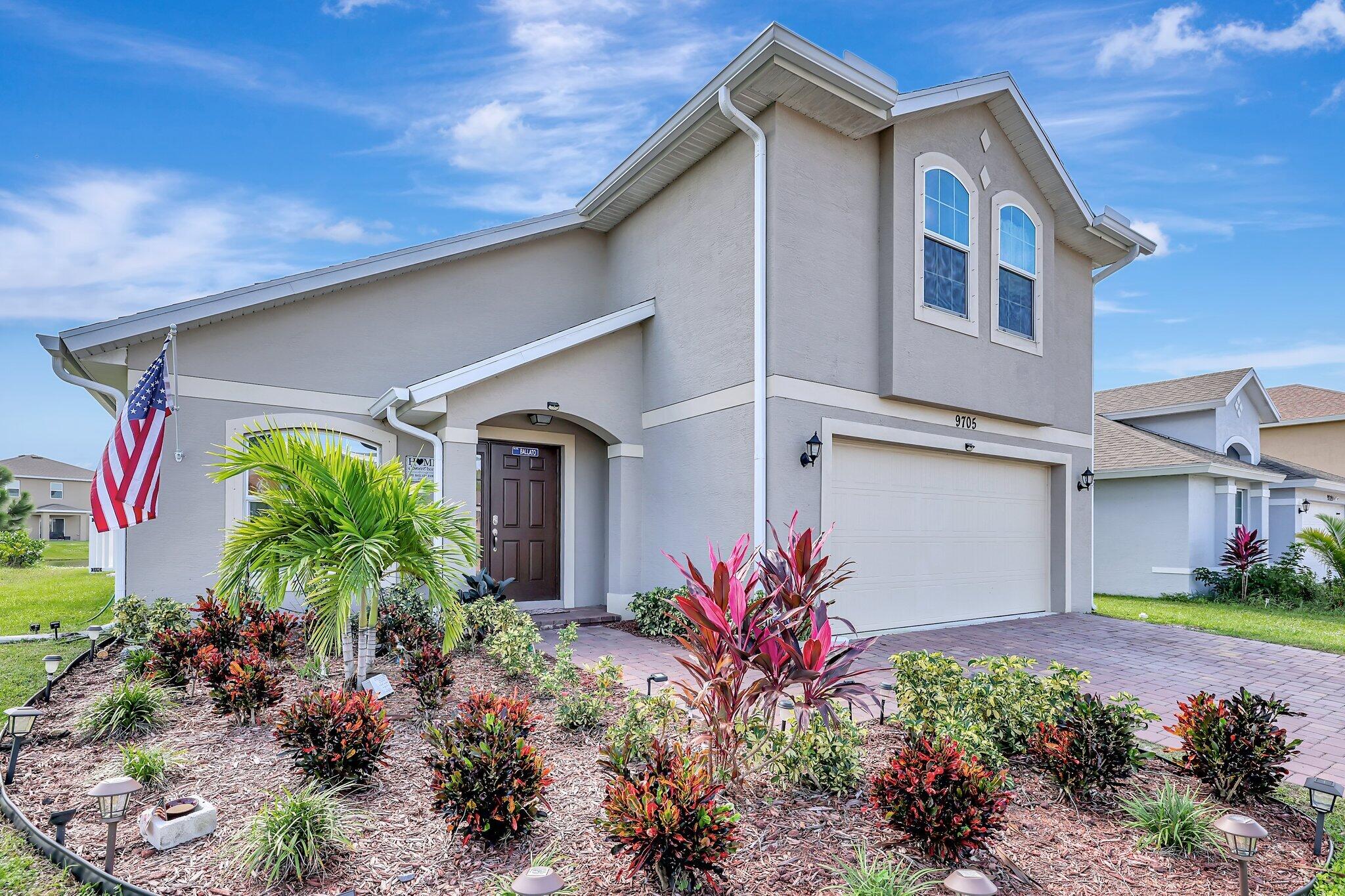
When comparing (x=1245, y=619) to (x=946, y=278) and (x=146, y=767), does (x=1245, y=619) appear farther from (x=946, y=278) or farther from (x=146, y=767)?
(x=146, y=767)

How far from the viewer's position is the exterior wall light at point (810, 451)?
24.6 feet

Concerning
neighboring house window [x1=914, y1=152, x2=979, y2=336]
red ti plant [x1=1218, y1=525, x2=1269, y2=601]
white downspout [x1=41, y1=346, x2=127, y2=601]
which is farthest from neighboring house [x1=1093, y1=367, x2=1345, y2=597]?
white downspout [x1=41, y1=346, x2=127, y2=601]

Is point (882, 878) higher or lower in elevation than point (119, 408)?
lower

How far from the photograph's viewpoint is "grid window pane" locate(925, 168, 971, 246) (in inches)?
341

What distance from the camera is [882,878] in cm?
266

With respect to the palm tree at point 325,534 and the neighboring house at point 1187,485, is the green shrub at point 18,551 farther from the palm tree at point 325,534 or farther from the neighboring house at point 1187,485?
the neighboring house at point 1187,485

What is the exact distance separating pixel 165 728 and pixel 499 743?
277cm

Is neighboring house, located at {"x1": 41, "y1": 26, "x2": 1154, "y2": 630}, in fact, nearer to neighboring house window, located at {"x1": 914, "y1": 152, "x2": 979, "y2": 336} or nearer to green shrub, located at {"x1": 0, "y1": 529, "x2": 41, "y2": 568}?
neighboring house window, located at {"x1": 914, "y1": 152, "x2": 979, "y2": 336}

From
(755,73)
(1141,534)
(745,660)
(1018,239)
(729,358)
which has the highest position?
(755,73)

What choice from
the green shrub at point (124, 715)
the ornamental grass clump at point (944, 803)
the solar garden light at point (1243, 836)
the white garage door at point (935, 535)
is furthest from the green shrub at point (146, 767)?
the white garage door at point (935, 535)

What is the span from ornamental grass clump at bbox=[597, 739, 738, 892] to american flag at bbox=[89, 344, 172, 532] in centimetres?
628

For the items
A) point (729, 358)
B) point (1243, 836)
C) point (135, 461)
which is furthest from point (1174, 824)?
point (135, 461)

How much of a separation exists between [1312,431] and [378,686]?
28.1m

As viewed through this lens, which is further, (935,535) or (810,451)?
(935,535)
